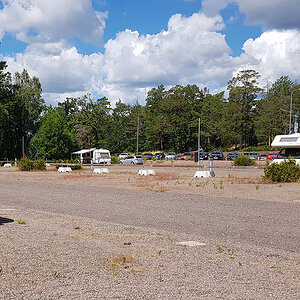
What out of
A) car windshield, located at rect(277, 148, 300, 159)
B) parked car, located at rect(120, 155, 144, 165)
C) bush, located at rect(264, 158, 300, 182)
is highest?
car windshield, located at rect(277, 148, 300, 159)

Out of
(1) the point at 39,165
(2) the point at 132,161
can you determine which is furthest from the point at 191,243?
(2) the point at 132,161

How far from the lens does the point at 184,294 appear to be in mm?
4730

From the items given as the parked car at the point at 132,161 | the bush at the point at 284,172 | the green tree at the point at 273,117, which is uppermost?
the green tree at the point at 273,117

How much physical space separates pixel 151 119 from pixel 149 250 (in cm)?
9427

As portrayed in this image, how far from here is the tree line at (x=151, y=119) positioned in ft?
249

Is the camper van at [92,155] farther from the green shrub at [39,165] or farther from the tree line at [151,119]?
the green shrub at [39,165]

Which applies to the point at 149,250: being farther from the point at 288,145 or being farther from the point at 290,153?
the point at 290,153

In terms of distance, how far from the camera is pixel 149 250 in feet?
23.0

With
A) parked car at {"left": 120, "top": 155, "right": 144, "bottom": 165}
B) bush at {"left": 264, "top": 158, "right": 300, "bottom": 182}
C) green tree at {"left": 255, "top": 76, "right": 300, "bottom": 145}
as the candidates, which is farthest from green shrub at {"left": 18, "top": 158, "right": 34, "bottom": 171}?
green tree at {"left": 255, "top": 76, "right": 300, "bottom": 145}

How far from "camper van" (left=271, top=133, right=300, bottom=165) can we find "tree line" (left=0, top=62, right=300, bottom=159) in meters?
39.9

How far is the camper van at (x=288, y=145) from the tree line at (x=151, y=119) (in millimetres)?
39888

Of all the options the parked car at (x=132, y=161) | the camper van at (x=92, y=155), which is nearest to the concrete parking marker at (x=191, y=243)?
the parked car at (x=132, y=161)

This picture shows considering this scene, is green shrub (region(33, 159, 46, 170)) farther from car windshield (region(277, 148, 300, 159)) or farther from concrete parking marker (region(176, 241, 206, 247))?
concrete parking marker (region(176, 241, 206, 247))

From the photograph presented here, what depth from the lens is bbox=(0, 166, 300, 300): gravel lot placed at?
4.92 meters
